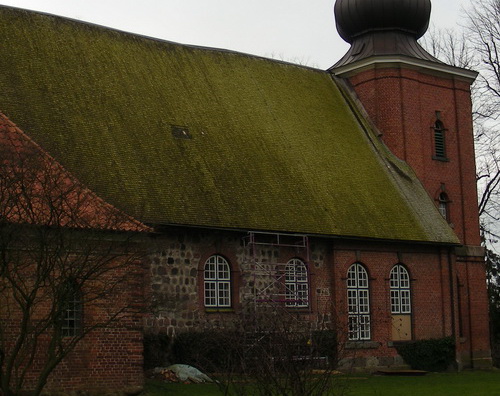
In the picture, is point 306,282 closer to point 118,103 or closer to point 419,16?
point 118,103

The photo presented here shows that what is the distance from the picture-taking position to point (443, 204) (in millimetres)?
32812

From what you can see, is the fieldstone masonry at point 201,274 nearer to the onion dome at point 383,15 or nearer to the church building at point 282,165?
the church building at point 282,165

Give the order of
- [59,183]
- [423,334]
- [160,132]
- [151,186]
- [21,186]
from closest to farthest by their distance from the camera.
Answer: [21,186]
[59,183]
[151,186]
[160,132]
[423,334]

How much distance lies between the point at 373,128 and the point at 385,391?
13.6 m

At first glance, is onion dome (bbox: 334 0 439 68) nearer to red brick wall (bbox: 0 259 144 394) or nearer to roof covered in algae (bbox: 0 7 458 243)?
roof covered in algae (bbox: 0 7 458 243)

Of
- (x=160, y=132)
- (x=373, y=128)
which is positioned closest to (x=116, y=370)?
(x=160, y=132)

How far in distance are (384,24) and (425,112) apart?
365 cm

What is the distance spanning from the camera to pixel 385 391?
21125mm

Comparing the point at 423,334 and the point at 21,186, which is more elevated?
the point at 21,186

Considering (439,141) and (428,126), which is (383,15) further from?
(439,141)

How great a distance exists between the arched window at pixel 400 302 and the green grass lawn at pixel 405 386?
1.68 metres

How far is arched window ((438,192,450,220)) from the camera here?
107 feet

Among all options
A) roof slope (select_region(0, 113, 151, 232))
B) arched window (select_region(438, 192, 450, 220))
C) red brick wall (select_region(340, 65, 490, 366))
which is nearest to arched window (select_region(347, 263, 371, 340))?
red brick wall (select_region(340, 65, 490, 366))

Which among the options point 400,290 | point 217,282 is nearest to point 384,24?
point 400,290
